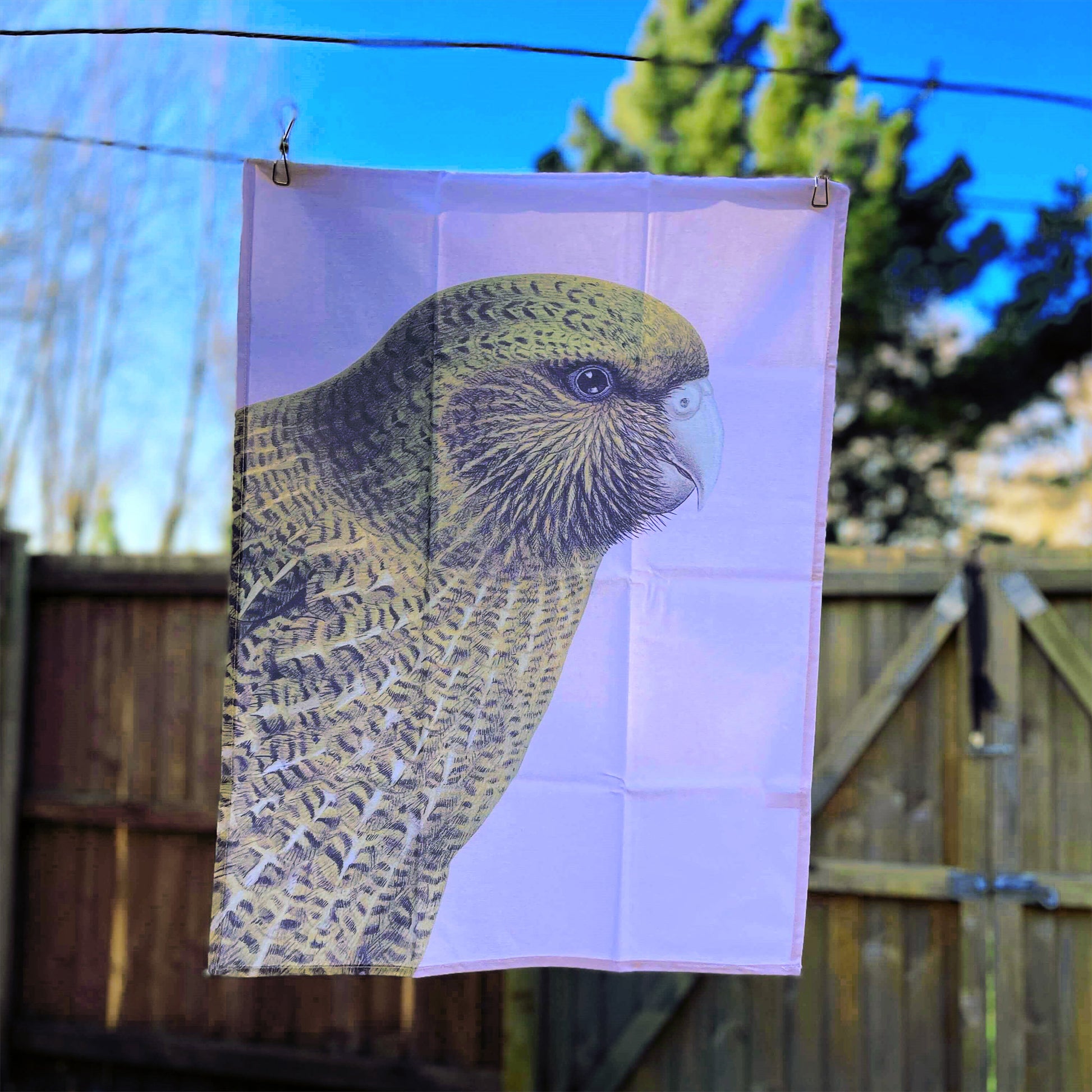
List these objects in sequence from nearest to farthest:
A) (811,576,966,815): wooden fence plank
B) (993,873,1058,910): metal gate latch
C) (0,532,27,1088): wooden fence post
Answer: (993,873,1058,910): metal gate latch
(811,576,966,815): wooden fence plank
(0,532,27,1088): wooden fence post

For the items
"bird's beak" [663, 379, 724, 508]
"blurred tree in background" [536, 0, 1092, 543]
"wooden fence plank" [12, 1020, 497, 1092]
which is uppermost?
"blurred tree in background" [536, 0, 1092, 543]

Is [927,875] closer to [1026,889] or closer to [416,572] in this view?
[1026,889]

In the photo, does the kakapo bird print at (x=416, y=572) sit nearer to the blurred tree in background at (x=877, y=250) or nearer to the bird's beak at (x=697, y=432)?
the bird's beak at (x=697, y=432)

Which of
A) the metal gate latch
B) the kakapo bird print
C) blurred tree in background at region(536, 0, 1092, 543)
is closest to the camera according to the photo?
the kakapo bird print

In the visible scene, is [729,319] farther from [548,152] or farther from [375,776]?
[548,152]

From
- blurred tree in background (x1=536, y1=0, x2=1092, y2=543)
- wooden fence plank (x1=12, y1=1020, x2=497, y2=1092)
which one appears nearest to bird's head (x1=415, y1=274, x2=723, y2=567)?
wooden fence plank (x1=12, y1=1020, x2=497, y2=1092)

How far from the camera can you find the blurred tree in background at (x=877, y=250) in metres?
8.34

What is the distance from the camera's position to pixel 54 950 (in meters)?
3.37

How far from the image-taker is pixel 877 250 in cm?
855

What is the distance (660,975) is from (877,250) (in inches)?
288

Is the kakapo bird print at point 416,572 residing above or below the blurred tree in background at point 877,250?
below

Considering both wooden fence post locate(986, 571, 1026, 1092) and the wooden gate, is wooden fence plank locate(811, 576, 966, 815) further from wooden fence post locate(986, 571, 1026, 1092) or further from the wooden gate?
wooden fence post locate(986, 571, 1026, 1092)

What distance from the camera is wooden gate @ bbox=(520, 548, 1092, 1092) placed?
8.98 ft

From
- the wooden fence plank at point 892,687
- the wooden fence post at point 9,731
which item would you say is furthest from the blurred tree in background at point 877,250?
the wooden fence post at point 9,731
